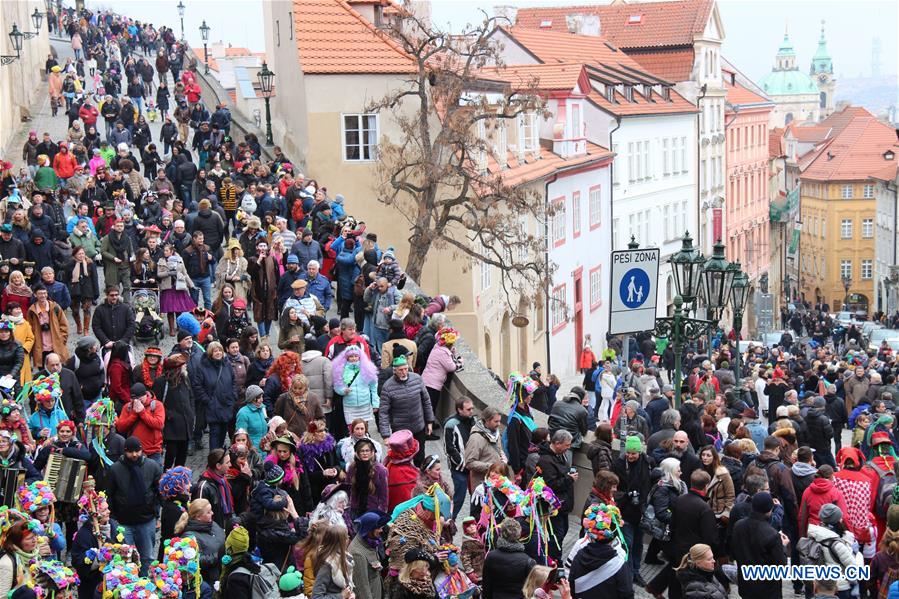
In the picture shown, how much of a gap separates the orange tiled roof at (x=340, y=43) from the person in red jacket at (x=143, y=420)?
76.8ft

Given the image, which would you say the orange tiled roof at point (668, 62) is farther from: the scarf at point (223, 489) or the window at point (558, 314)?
the scarf at point (223, 489)

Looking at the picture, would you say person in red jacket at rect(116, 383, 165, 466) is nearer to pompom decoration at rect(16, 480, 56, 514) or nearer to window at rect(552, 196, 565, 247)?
pompom decoration at rect(16, 480, 56, 514)

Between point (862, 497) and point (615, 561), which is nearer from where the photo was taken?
point (615, 561)

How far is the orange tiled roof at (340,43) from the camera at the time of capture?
35.9 metres

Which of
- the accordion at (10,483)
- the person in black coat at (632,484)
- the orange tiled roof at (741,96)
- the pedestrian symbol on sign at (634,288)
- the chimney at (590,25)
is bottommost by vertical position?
the person in black coat at (632,484)

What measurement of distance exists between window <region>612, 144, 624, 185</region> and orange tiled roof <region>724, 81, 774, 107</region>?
23677 millimetres

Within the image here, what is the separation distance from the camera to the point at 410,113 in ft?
116

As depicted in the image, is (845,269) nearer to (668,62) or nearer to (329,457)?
(668,62)

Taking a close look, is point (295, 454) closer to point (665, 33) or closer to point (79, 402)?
point (79, 402)

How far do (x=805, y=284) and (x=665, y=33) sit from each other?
170 ft

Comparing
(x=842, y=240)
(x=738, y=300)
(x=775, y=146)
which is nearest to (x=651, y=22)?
(x=775, y=146)

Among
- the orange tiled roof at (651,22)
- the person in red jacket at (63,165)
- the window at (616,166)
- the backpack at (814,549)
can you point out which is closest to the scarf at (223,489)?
the backpack at (814,549)

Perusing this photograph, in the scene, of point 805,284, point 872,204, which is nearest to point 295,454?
point 872,204

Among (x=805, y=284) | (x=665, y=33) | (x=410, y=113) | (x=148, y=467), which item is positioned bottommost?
(x=805, y=284)
